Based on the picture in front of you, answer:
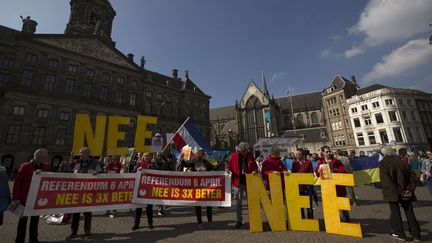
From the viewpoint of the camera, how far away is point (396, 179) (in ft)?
18.4

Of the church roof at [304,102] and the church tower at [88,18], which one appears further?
the church roof at [304,102]

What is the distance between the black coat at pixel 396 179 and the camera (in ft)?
17.9

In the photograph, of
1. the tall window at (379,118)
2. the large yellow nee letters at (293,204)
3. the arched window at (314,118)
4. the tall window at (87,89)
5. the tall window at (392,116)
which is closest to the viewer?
the large yellow nee letters at (293,204)

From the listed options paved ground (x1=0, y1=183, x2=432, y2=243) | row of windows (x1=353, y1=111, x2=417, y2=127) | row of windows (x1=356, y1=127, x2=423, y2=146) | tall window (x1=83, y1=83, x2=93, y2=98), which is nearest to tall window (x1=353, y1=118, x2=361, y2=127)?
row of windows (x1=353, y1=111, x2=417, y2=127)

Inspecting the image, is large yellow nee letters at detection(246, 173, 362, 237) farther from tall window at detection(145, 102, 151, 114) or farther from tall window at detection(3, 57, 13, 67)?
tall window at detection(145, 102, 151, 114)

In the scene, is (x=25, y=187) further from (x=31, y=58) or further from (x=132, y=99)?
(x=132, y=99)

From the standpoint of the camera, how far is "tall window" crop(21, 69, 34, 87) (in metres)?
30.3

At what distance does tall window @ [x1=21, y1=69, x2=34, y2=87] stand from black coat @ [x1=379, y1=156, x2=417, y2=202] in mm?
39841

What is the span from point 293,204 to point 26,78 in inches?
1512

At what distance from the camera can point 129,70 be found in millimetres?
41156

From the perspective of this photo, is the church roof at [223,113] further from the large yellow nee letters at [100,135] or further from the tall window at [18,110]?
the large yellow nee letters at [100,135]

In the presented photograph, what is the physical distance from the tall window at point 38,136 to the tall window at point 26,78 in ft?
20.9

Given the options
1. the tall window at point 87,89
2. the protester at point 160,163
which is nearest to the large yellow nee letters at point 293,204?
the protester at point 160,163

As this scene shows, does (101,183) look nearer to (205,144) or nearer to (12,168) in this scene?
(205,144)
